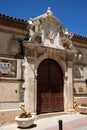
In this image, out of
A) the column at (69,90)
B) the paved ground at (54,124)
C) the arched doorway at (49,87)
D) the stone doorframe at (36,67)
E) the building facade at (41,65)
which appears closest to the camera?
the paved ground at (54,124)

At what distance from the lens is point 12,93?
39.6 ft

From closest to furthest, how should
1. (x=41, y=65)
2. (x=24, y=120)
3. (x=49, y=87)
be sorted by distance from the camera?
(x=24, y=120), (x=41, y=65), (x=49, y=87)

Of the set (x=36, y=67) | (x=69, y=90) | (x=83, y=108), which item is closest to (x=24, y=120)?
(x=36, y=67)

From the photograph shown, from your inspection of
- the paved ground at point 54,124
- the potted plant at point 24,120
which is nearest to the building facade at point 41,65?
the paved ground at point 54,124

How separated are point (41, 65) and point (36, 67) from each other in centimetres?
65

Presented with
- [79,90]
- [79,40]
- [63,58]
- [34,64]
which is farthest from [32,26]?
[79,90]

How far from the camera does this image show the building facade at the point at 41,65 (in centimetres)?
1210

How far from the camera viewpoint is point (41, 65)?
13781mm

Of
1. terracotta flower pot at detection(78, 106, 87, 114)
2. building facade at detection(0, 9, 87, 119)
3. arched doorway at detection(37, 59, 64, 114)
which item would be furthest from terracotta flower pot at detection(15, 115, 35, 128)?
terracotta flower pot at detection(78, 106, 87, 114)

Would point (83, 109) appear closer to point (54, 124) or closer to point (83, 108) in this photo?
point (83, 108)

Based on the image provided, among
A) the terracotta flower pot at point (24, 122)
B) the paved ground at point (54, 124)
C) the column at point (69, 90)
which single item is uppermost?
the column at point (69, 90)

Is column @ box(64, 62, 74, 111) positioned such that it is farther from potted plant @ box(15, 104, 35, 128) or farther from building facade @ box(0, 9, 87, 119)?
potted plant @ box(15, 104, 35, 128)

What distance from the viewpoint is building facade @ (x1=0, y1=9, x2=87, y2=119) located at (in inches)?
476

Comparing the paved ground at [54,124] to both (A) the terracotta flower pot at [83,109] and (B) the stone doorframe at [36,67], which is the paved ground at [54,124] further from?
(A) the terracotta flower pot at [83,109]
